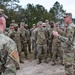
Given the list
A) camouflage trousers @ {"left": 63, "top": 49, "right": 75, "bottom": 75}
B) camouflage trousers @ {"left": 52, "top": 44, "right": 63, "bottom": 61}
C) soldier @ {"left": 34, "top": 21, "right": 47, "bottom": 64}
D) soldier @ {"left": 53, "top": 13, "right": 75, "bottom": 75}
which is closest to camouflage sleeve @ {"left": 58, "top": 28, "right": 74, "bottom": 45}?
soldier @ {"left": 53, "top": 13, "right": 75, "bottom": 75}

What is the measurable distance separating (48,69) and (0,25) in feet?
26.1

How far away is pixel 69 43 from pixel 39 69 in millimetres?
3801

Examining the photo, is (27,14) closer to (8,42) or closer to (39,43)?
(39,43)

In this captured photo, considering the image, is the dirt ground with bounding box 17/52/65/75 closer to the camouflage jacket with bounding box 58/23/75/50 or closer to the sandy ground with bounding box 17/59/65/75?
the sandy ground with bounding box 17/59/65/75

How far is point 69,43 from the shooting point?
6.68 metres

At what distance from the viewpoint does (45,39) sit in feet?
37.5

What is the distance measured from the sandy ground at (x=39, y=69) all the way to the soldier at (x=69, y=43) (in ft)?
7.64

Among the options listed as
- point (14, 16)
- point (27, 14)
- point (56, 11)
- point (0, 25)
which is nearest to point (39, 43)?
point (0, 25)

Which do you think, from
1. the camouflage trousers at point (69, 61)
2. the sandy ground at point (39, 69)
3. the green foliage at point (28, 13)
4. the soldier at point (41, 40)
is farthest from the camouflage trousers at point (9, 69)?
the green foliage at point (28, 13)

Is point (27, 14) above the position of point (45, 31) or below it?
above

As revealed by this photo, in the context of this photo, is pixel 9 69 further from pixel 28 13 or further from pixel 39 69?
pixel 28 13

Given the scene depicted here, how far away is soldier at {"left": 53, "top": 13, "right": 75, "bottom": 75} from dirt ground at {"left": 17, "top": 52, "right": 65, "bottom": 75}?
7.64 feet

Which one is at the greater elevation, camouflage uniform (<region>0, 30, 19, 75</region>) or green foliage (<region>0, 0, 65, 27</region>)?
green foliage (<region>0, 0, 65, 27</region>)

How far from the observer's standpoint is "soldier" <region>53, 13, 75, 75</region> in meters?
6.65
